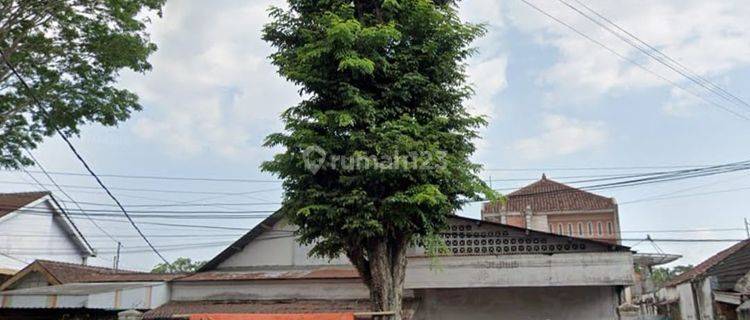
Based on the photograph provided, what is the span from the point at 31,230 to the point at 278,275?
13235 mm

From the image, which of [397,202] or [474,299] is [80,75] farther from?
[474,299]

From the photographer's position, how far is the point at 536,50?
1142 cm

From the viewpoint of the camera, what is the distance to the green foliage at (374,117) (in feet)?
23.9

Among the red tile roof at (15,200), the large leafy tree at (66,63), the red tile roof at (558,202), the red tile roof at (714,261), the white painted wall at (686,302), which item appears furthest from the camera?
the red tile roof at (558,202)

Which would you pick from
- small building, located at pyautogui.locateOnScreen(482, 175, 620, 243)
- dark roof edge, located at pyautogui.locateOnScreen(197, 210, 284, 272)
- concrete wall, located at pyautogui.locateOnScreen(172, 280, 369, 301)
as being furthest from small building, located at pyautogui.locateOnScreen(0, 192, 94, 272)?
small building, located at pyautogui.locateOnScreen(482, 175, 620, 243)

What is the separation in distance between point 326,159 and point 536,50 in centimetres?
619

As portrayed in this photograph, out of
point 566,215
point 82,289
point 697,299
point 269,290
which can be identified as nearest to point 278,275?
point 269,290

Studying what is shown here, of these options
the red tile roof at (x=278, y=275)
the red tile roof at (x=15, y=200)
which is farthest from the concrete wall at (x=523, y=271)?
the red tile roof at (x=15, y=200)

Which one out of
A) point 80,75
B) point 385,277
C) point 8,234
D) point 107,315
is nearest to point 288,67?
point 385,277

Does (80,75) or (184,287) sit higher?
(80,75)

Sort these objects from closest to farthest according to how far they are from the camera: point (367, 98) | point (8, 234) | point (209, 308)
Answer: point (367, 98)
point (209, 308)
point (8, 234)

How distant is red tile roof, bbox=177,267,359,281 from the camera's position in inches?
431

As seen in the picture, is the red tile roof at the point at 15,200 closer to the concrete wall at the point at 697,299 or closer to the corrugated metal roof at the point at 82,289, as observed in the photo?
the corrugated metal roof at the point at 82,289

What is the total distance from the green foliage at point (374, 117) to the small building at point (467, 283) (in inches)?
102
